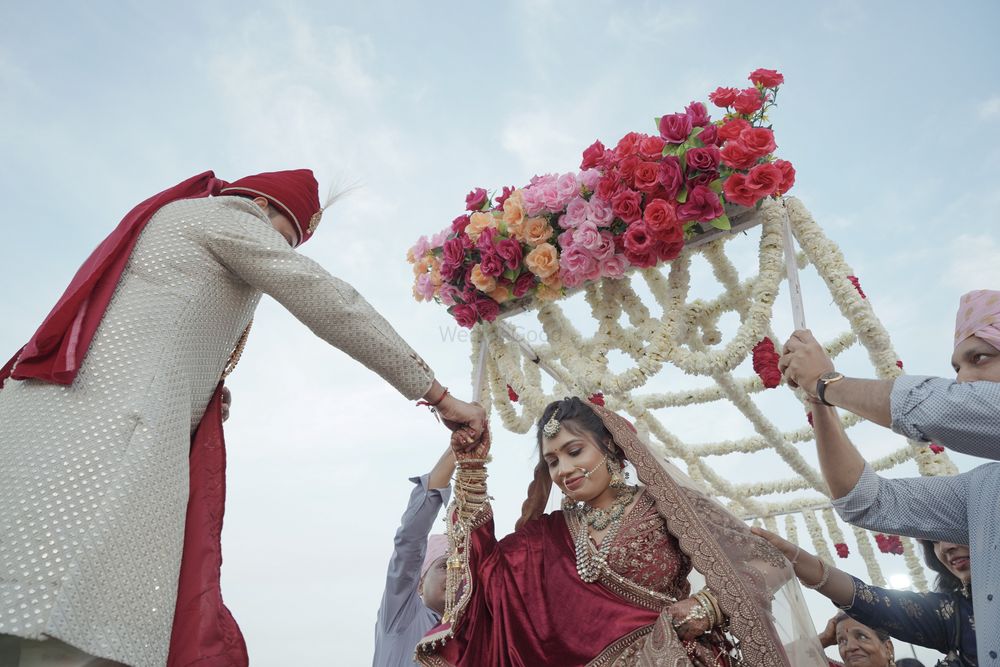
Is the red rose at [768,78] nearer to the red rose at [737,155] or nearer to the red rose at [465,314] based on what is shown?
the red rose at [737,155]

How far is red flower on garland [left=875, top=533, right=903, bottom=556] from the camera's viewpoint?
6191 mm

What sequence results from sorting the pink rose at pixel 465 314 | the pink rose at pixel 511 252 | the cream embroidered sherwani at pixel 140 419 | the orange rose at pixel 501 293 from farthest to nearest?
1. the pink rose at pixel 465 314
2. the orange rose at pixel 501 293
3. the pink rose at pixel 511 252
4. the cream embroidered sherwani at pixel 140 419

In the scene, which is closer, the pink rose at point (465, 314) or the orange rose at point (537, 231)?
the orange rose at point (537, 231)

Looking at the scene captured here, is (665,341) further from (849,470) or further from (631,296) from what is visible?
(849,470)

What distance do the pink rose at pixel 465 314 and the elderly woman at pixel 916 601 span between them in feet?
6.08

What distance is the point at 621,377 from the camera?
3.34 metres

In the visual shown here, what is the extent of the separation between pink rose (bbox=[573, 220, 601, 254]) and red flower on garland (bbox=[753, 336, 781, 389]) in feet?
2.99

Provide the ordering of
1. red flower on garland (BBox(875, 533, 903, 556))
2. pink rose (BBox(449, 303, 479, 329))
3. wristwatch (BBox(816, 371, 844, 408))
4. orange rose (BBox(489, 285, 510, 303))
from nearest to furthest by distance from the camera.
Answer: wristwatch (BBox(816, 371, 844, 408))
orange rose (BBox(489, 285, 510, 303))
pink rose (BBox(449, 303, 479, 329))
red flower on garland (BBox(875, 533, 903, 556))

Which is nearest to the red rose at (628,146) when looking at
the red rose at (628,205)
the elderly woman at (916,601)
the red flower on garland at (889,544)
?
the red rose at (628,205)

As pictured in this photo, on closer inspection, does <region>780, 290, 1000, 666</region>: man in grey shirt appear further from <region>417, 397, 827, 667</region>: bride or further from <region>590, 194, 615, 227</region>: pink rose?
Answer: <region>590, 194, 615, 227</region>: pink rose

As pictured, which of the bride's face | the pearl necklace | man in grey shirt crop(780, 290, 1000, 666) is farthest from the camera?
the bride's face

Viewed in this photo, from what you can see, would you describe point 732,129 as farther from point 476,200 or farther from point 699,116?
point 476,200

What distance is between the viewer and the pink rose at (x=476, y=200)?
12.8 ft

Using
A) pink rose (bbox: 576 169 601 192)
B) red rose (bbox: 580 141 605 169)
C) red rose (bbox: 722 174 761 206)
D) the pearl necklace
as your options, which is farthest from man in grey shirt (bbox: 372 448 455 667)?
red rose (bbox: 722 174 761 206)
